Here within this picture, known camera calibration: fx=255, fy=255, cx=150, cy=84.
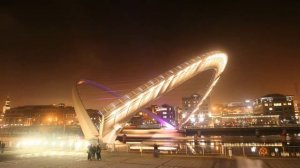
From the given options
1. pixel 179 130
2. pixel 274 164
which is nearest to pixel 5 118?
pixel 179 130

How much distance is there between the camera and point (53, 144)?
109ft

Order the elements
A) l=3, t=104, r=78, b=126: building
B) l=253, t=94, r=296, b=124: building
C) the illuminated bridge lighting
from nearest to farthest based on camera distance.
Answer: the illuminated bridge lighting → l=253, t=94, r=296, b=124: building → l=3, t=104, r=78, b=126: building

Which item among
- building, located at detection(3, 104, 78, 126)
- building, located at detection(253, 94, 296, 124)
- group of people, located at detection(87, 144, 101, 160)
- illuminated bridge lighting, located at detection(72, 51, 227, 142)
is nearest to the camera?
group of people, located at detection(87, 144, 101, 160)

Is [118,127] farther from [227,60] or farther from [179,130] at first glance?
[179,130]

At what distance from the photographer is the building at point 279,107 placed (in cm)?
15221

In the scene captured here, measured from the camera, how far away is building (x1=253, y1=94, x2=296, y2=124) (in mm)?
152212

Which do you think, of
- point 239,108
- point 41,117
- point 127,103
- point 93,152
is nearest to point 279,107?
point 239,108

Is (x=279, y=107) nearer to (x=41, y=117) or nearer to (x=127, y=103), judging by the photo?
(x=127, y=103)

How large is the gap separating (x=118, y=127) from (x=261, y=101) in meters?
154

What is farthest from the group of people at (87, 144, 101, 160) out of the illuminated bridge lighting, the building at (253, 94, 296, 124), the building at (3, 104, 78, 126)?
the building at (3, 104, 78, 126)

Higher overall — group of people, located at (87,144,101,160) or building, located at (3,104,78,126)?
building, located at (3,104,78,126)

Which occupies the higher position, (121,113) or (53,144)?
(121,113)

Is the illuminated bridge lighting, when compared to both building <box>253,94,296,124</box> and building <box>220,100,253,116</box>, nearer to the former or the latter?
building <box>253,94,296,124</box>

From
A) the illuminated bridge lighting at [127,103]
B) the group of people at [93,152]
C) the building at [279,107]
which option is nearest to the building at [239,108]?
the building at [279,107]
